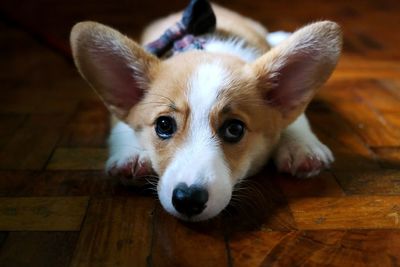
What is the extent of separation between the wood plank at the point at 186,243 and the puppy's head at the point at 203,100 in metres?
0.04

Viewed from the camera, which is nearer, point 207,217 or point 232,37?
point 207,217

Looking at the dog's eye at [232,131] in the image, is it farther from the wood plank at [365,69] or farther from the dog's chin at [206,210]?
the wood plank at [365,69]

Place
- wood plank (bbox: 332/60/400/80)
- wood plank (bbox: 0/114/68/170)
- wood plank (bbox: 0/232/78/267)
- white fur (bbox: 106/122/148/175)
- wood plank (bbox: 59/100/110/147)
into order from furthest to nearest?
1. wood plank (bbox: 332/60/400/80)
2. wood plank (bbox: 59/100/110/147)
3. wood plank (bbox: 0/114/68/170)
4. white fur (bbox: 106/122/148/175)
5. wood plank (bbox: 0/232/78/267)

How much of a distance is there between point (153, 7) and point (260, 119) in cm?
253

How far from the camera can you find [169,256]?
97 cm

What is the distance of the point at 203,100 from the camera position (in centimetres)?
114

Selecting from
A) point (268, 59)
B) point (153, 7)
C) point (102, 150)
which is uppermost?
point (268, 59)

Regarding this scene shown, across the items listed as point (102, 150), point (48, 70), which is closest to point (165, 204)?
point (102, 150)

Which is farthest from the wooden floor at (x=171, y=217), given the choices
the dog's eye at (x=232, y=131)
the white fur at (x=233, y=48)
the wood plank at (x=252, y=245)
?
the white fur at (x=233, y=48)

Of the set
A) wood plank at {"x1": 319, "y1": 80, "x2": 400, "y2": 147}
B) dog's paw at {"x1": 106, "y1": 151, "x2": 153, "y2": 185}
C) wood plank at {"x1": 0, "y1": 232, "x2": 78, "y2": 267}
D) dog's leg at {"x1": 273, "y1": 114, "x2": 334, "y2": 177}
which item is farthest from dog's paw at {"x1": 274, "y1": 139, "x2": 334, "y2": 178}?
wood plank at {"x1": 0, "y1": 232, "x2": 78, "y2": 267}

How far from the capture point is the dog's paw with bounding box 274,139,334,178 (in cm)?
130

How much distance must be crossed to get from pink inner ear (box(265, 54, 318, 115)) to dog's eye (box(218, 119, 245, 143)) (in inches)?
6.8

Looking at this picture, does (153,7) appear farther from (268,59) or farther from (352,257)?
(352,257)

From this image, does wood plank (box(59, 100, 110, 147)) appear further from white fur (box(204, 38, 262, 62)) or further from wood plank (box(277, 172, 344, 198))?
wood plank (box(277, 172, 344, 198))
